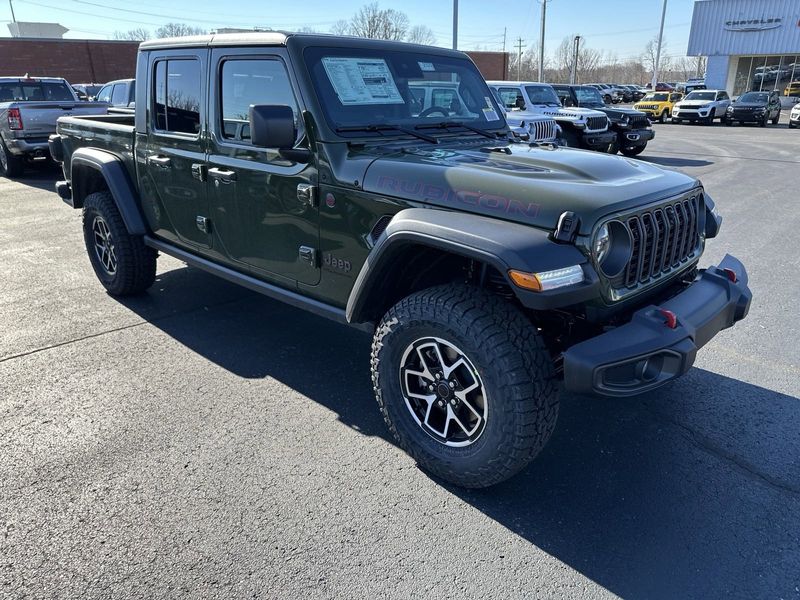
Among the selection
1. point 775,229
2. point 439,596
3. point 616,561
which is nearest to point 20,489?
point 439,596

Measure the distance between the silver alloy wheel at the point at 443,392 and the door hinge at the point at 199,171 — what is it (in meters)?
1.89

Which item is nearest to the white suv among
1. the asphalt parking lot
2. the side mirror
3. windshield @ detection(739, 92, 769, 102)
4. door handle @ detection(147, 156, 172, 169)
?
windshield @ detection(739, 92, 769, 102)

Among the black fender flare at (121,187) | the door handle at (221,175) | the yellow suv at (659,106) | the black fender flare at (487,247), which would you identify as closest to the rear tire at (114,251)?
the black fender flare at (121,187)

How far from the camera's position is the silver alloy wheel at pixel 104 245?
4.89 m

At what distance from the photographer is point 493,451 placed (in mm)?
2498

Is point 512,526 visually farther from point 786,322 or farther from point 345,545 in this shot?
point 786,322

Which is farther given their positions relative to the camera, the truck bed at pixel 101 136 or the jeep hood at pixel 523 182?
the truck bed at pixel 101 136

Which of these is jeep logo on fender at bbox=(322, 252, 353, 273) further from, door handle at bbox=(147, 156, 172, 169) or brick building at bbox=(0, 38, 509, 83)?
Answer: brick building at bbox=(0, 38, 509, 83)

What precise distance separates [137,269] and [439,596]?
377 centimetres

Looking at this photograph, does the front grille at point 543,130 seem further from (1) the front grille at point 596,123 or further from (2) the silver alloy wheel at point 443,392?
(2) the silver alloy wheel at point 443,392

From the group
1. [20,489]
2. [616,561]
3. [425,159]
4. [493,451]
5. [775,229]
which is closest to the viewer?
[616,561]

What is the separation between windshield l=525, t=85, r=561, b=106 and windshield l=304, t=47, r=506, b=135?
31.4 ft

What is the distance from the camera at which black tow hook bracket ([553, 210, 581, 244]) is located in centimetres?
232

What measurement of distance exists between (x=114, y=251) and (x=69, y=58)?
3861 cm
